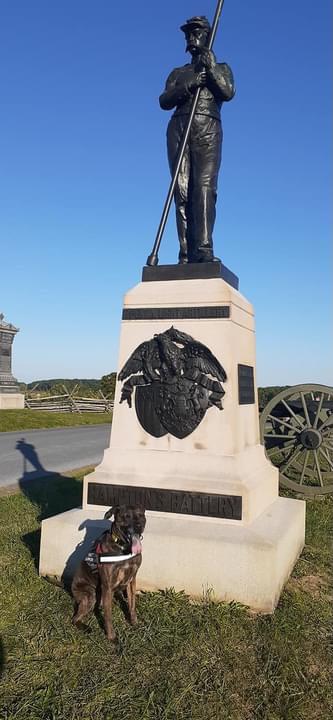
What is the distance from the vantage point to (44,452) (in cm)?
1371

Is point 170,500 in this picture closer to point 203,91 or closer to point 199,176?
point 199,176

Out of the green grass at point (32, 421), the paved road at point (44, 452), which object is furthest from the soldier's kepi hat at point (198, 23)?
the green grass at point (32, 421)

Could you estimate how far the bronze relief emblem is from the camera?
4461mm

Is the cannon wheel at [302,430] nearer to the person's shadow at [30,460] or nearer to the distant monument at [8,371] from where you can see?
the person's shadow at [30,460]

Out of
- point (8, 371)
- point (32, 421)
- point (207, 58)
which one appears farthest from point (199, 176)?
point (8, 371)

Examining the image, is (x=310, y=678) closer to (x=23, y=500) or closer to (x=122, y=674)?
(x=122, y=674)

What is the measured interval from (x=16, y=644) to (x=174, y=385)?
217 cm

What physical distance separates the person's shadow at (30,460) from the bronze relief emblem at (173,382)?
5843mm

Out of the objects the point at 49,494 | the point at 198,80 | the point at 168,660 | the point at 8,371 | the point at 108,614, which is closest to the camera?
the point at 168,660

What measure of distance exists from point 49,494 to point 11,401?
19.7 meters

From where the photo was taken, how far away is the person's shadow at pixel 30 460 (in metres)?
10.3

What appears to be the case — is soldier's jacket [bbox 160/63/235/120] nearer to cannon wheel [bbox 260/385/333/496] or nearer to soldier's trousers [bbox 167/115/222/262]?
soldier's trousers [bbox 167/115/222/262]

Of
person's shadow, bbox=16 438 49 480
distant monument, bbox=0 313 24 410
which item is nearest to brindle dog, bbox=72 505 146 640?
person's shadow, bbox=16 438 49 480

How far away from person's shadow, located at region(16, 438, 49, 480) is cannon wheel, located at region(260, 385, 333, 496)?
4499mm
